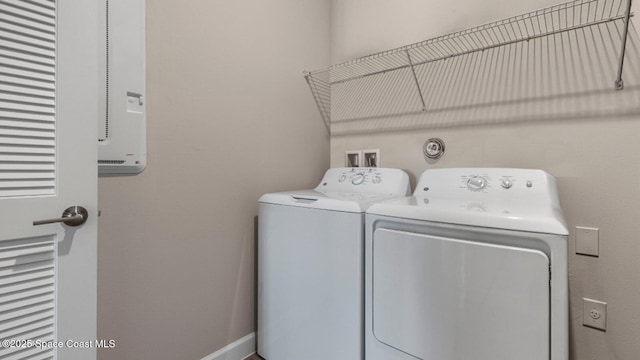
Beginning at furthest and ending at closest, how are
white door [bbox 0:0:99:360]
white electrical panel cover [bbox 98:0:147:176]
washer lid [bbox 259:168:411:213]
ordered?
washer lid [bbox 259:168:411:213] < white electrical panel cover [bbox 98:0:147:176] < white door [bbox 0:0:99:360]

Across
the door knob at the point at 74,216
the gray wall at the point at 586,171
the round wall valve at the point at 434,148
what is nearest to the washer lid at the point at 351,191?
the round wall valve at the point at 434,148

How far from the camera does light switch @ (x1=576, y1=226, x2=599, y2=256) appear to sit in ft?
4.13

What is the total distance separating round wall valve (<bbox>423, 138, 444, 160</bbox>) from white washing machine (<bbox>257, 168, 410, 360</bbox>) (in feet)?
0.71

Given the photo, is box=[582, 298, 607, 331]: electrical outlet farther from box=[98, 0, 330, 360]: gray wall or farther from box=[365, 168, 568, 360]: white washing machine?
box=[98, 0, 330, 360]: gray wall

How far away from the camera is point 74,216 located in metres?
0.89

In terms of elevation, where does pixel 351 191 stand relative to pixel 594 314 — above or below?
above

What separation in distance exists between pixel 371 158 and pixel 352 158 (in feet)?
0.49

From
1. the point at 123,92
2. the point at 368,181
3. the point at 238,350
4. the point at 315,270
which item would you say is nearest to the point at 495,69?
the point at 368,181

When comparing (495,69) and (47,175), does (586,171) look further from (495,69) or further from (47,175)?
(47,175)

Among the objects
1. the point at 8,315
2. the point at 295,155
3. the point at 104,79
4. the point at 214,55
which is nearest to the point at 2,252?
the point at 8,315

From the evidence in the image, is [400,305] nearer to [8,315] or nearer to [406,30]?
[8,315]

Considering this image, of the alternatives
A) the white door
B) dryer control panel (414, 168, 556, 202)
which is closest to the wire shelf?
dryer control panel (414, 168, 556, 202)

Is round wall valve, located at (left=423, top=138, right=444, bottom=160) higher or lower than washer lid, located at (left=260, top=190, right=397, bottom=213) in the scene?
higher

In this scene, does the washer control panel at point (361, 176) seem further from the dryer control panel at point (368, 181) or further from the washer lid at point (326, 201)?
the washer lid at point (326, 201)
